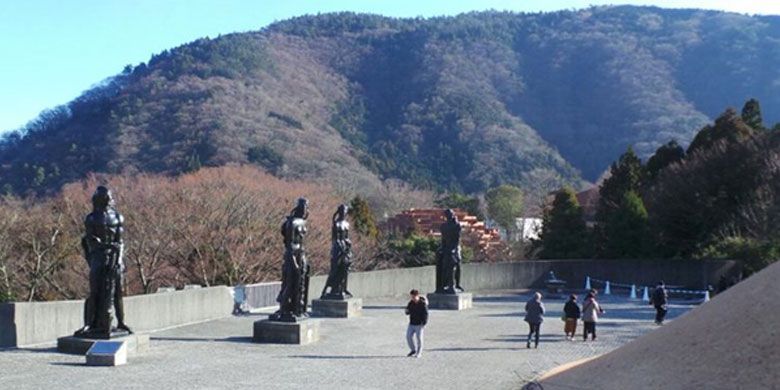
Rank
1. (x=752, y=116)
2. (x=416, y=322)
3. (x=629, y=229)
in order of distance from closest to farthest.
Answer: (x=416, y=322) < (x=629, y=229) < (x=752, y=116)

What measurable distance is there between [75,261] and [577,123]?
101 m

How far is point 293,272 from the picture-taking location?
20.1 m

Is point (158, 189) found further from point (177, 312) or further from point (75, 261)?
point (177, 312)

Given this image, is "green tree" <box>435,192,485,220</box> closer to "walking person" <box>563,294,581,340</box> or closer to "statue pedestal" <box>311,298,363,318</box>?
"statue pedestal" <box>311,298,363,318</box>

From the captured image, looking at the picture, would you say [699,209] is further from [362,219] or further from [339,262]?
[339,262]

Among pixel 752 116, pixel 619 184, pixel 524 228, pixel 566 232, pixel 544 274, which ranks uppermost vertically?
pixel 752 116

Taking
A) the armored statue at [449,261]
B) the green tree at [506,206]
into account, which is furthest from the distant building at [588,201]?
the armored statue at [449,261]

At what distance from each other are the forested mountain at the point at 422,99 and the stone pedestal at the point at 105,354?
6243 cm

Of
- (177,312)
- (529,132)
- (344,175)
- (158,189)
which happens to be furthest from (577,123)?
(177,312)

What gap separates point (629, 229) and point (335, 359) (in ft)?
111

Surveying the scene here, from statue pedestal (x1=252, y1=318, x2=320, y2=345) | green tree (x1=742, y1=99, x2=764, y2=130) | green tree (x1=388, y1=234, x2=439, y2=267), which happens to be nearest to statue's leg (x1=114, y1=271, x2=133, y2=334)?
statue pedestal (x1=252, y1=318, x2=320, y2=345)

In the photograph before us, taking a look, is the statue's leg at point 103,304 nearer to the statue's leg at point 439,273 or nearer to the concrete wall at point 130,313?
the concrete wall at point 130,313

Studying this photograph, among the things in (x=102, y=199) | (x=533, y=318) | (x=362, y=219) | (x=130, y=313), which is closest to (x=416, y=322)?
(x=533, y=318)

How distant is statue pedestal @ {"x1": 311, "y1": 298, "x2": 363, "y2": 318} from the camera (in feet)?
86.9
